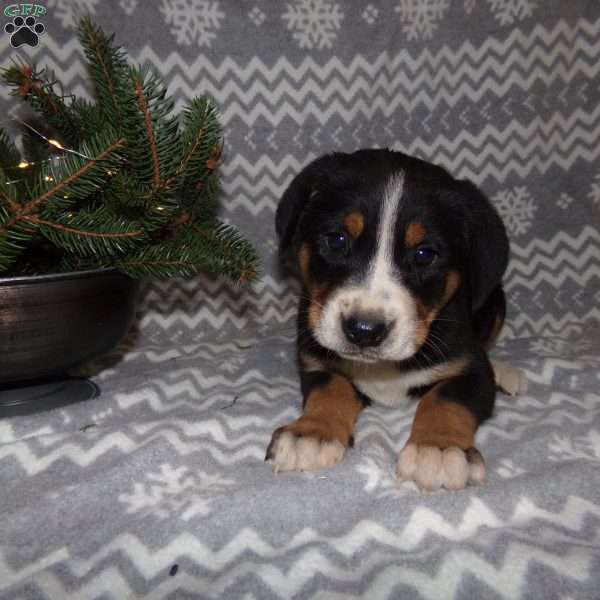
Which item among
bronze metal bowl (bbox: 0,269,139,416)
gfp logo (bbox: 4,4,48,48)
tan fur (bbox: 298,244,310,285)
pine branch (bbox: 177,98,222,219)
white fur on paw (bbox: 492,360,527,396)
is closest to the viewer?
bronze metal bowl (bbox: 0,269,139,416)

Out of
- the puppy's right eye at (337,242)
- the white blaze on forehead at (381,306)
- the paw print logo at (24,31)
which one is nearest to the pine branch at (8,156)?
the paw print logo at (24,31)

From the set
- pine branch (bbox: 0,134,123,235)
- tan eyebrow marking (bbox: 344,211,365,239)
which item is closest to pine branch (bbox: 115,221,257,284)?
pine branch (bbox: 0,134,123,235)

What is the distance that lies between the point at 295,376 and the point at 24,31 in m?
1.97

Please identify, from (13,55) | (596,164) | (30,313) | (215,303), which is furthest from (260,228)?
(596,164)

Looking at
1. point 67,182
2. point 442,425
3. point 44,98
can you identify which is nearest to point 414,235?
point 442,425

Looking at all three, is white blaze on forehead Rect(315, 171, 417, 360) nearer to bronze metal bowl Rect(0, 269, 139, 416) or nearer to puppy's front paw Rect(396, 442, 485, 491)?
puppy's front paw Rect(396, 442, 485, 491)

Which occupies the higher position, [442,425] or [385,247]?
[385,247]

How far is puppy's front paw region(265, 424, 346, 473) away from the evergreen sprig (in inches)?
30.7

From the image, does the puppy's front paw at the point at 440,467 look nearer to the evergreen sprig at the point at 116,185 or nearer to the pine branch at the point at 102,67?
the evergreen sprig at the point at 116,185

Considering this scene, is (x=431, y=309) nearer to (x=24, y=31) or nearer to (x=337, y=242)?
(x=337, y=242)

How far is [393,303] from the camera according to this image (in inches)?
83.5

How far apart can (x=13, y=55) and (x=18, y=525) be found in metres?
2.25

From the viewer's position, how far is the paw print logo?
2.97 m

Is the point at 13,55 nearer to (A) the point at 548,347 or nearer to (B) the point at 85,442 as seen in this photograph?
(B) the point at 85,442
